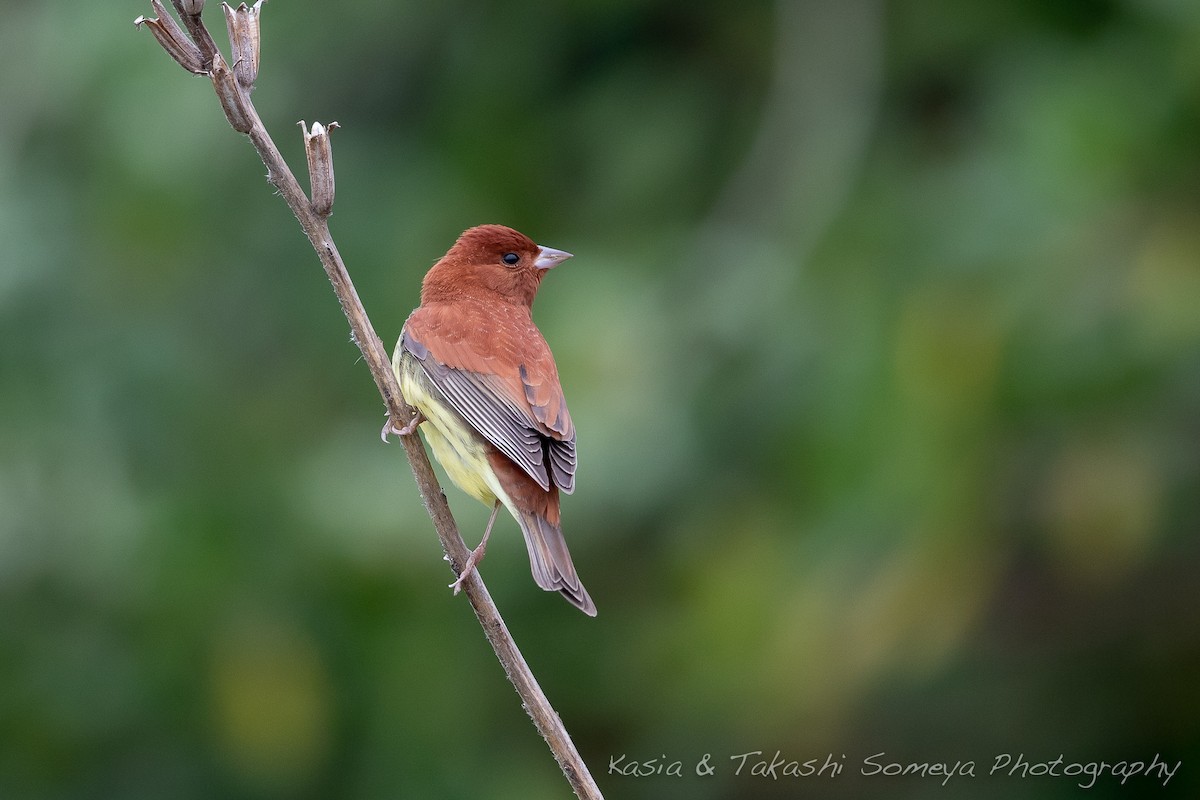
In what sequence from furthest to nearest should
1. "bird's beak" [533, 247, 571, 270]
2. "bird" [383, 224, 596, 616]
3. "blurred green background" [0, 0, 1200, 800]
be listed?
1. "blurred green background" [0, 0, 1200, 800]
2. "bird's beak" [533, 247, 571, 270]
3. "bird" [383, 224, 596, 616]

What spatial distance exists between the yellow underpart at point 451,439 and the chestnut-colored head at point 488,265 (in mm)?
228

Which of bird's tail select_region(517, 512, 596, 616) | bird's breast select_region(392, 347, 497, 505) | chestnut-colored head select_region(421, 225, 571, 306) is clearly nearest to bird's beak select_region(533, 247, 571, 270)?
chestnut-colored head select_region(421, 225, 571, 306)

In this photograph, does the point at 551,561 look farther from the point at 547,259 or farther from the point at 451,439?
the point at 547,259

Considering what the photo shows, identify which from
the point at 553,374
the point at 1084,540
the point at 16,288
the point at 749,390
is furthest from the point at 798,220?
the point at 16,288

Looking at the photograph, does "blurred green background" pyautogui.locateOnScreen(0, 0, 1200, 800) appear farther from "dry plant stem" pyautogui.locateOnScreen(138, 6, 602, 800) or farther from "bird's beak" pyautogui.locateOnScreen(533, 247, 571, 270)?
"dry plant stem" pyautogui.locateOnScreen(138, 6, 602, 800)

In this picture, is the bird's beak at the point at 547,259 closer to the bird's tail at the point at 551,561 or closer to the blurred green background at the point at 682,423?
the bird's tail at the point at 551,561

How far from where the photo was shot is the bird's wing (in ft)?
11.2

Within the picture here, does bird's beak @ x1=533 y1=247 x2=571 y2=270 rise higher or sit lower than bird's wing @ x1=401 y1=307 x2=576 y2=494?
higher

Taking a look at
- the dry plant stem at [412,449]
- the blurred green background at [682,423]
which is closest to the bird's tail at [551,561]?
the dry plant stem at [412,449]

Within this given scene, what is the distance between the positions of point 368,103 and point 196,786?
307 centimetres

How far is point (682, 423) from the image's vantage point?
5.08m

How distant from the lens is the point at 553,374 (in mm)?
3607

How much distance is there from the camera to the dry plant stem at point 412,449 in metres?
2.37

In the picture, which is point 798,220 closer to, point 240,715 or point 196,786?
point 240,715
